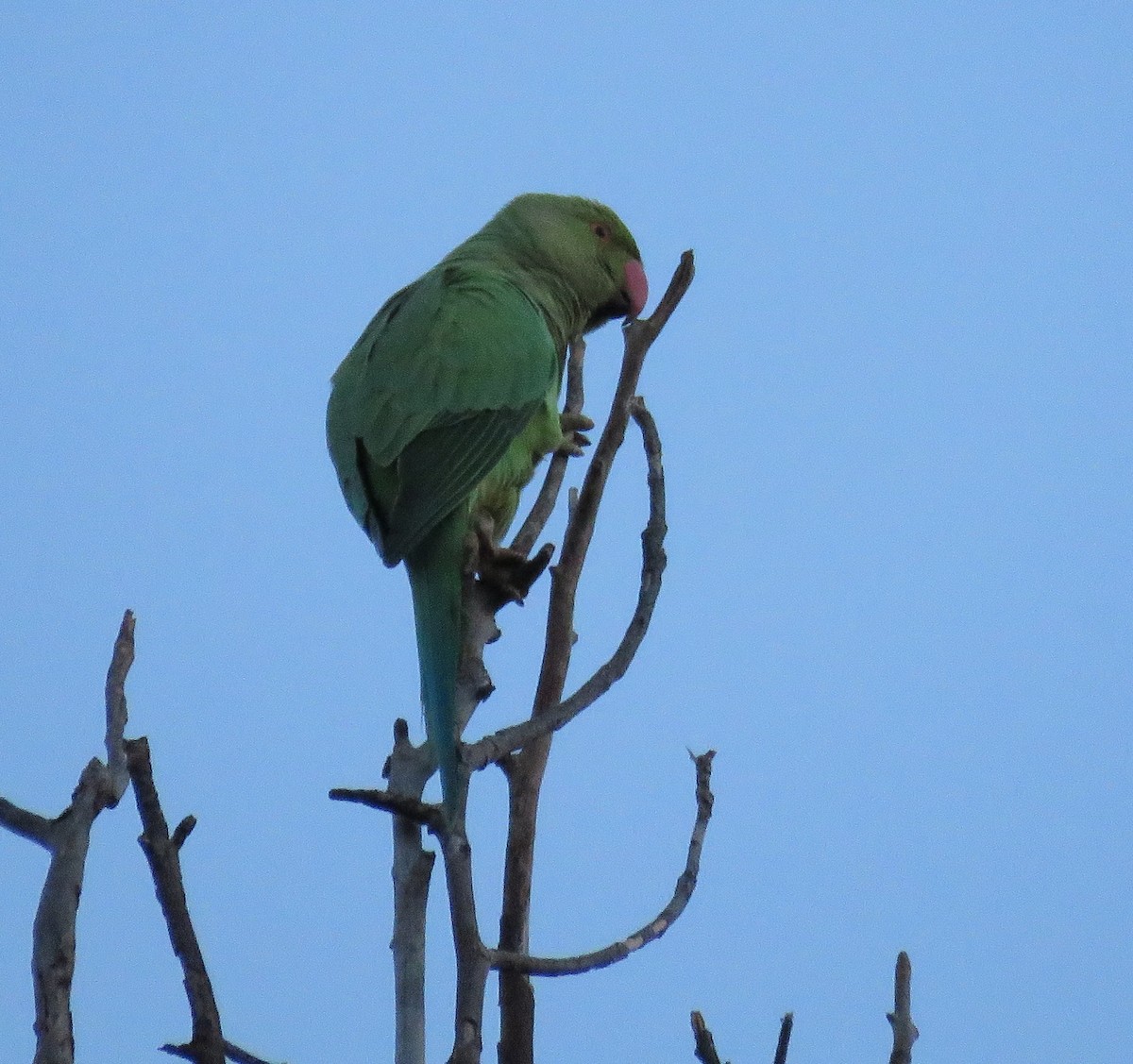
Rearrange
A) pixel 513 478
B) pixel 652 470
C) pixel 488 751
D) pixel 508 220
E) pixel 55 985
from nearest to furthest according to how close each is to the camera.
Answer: pixel 55 985
pixel 488 751
pixel 652 470
pixel 513 478
pixel 508 220

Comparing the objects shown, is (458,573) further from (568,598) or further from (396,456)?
(568,598)

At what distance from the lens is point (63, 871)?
1483 mm

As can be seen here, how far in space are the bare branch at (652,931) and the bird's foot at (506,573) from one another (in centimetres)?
51

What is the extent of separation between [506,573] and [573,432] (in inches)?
36.8

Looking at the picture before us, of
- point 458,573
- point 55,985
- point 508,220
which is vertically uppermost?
point 508,220

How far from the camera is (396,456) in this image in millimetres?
2953

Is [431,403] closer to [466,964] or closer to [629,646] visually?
[629,646]

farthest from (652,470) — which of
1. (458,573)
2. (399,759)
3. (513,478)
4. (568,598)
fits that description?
(513,478)

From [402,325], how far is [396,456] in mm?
541

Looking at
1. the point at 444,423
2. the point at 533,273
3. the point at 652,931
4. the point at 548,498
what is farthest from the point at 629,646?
the point at 533,273

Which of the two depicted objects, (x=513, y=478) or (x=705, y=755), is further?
(x=513, y=478)

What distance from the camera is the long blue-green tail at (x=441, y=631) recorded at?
2098 millimetres

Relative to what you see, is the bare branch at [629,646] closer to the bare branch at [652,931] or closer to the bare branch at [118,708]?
the bare branch at [652,931]

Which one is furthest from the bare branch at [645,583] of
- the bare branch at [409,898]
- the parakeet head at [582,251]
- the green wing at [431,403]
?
the parakeet head at [582,251]
